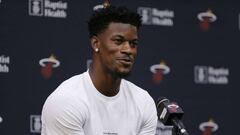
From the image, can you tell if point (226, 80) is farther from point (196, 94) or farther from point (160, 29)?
point (160, 29)

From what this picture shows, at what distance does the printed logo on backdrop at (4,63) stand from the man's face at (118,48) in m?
1.74

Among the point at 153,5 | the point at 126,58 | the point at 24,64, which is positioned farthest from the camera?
the point at 153,5

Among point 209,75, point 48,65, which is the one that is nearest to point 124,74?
point 48,65

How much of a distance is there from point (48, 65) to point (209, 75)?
4.50 feet

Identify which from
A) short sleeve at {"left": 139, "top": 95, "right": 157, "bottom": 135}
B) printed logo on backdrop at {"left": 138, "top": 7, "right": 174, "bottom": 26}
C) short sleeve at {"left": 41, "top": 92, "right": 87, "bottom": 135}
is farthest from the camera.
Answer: printed logo on backdrop at {"left": 138, "top": 7, "right": 174, "bottom": 26}

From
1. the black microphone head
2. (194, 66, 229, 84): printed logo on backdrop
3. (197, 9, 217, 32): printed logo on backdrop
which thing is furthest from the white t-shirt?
(197, 9, 217, 32): printed logo on backdrop

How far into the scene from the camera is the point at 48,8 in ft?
18.9

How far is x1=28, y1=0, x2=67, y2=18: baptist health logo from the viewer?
5.71 meters

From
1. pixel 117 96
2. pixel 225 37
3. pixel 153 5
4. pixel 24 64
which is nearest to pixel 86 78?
pixel 117 96

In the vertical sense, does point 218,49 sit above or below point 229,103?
above

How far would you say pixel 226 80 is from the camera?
621 centimetres

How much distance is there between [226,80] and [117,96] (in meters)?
2.23

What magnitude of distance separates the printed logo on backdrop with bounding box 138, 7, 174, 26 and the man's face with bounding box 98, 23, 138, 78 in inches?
77.4

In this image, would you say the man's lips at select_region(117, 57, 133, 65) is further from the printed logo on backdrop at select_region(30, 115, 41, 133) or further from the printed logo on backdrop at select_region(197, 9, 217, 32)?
the printed logo on backdrop at select_region(197, 9, 217, 32)
